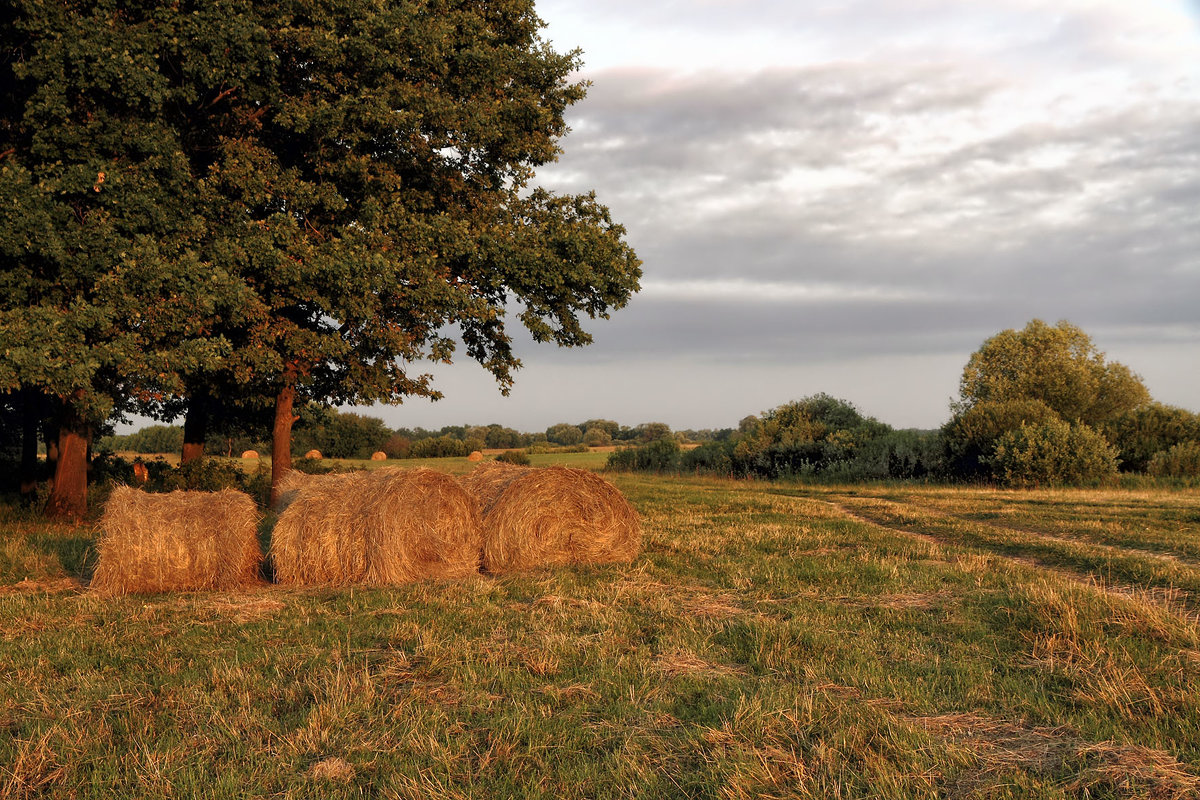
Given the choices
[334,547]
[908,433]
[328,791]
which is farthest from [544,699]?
[908,433]

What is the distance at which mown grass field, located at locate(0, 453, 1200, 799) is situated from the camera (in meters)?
4.31

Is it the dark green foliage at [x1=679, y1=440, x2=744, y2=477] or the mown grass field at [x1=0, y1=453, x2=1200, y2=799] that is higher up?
the dark green foliage at [x1=679, y1=440, x2=744, y2=477]

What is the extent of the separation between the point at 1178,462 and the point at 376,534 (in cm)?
3398

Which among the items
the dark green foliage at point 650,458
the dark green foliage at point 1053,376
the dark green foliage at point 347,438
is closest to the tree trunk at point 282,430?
the dark green foliage at point 650,458

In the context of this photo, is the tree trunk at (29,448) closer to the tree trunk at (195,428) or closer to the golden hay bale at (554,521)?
the tree trunk at (195,428)

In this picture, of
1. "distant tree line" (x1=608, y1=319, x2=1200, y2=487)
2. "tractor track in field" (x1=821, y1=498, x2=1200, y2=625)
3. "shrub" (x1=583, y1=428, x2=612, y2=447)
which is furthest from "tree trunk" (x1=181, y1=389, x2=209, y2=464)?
"shrub" (x1=583, y1=428, x2=612, y2=447)

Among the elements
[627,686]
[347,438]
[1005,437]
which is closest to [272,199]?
[627,686]

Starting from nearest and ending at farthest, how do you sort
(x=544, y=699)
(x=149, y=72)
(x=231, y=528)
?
1. (x=544, y=699)
2. (x=231, y=528)
3. (x=149, y=72)

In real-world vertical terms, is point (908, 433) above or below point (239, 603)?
above

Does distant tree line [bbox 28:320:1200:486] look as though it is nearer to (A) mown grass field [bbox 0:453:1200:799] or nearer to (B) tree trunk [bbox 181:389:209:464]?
(B) tree trunk [bbox 181:389:209:464]

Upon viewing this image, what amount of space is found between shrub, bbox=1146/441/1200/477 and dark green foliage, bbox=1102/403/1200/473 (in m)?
1.30

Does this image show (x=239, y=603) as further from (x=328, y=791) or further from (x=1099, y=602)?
(x=1099, y=602)

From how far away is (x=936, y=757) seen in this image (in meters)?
4.47

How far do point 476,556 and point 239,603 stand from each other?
342 cm
